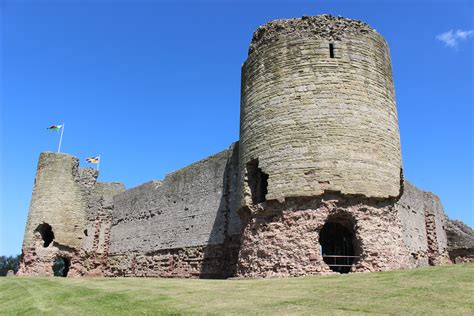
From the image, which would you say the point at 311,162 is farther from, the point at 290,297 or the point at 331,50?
the point at 290,297

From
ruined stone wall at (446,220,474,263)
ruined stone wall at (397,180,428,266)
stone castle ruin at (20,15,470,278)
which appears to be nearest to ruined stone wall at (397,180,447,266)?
ruined stone wall at (397,180,428,266)

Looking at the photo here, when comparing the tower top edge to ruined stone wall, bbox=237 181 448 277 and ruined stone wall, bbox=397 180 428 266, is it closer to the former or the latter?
ruined stone wall, bbox=237 181 448 277

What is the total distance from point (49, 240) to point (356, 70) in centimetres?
1956

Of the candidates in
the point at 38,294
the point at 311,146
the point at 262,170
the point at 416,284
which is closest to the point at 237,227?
the point at 262,170

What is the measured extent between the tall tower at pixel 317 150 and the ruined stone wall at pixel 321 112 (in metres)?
0.03

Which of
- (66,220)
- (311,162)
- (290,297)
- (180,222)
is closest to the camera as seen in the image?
(290,297)

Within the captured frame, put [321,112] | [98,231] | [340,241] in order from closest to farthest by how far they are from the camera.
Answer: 1. [321,112]
2. [340,241]
3. [98,231]

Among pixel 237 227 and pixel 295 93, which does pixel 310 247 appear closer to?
pixel 295 93

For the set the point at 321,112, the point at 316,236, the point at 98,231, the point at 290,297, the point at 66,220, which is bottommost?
the point at 290,297

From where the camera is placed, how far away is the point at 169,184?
21.2 m

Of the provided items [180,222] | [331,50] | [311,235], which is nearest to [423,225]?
[180,222]

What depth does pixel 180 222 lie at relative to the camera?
64.6 ft

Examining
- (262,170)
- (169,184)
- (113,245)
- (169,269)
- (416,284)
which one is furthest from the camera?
(113,245)

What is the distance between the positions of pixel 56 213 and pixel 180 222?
8.34 m
